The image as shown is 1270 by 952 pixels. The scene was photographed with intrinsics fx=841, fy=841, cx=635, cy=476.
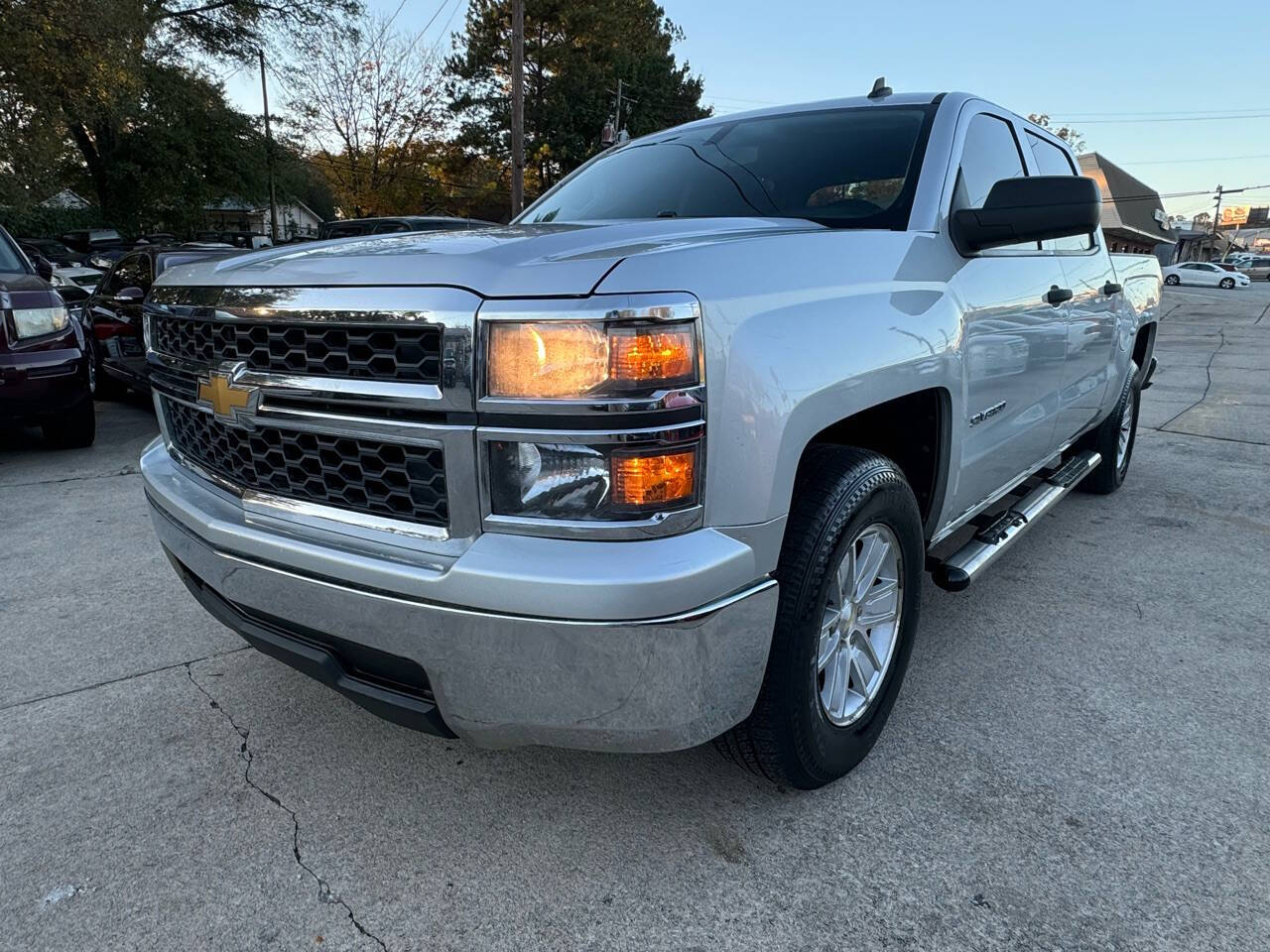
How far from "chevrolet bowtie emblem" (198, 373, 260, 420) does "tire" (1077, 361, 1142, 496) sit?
14.1 feet

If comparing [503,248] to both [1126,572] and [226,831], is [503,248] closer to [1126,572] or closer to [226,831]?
[226,831]

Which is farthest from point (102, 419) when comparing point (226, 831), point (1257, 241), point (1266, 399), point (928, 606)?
point (1257, 241)

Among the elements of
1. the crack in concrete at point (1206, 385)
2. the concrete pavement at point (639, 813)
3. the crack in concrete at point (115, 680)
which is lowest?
the crack in concrete at point (1206, 385)

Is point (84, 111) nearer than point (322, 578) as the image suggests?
No

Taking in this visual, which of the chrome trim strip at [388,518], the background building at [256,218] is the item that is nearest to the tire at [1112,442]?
the chrome trim strip at [388,518]

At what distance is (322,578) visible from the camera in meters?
1.73

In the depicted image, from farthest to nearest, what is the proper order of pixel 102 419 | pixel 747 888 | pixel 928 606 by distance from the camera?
pixel 102 419
pixel 928 606
pixel 747 888

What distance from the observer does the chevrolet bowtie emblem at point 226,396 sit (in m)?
1.88

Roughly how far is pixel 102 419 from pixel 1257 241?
145 metres

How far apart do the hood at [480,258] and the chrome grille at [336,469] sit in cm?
33

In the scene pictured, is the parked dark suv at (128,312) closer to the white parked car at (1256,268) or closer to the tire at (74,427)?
the tire at (74,427)

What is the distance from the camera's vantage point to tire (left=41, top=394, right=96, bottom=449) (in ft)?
19.7

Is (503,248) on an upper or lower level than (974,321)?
upper

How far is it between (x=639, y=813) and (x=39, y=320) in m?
5.59
